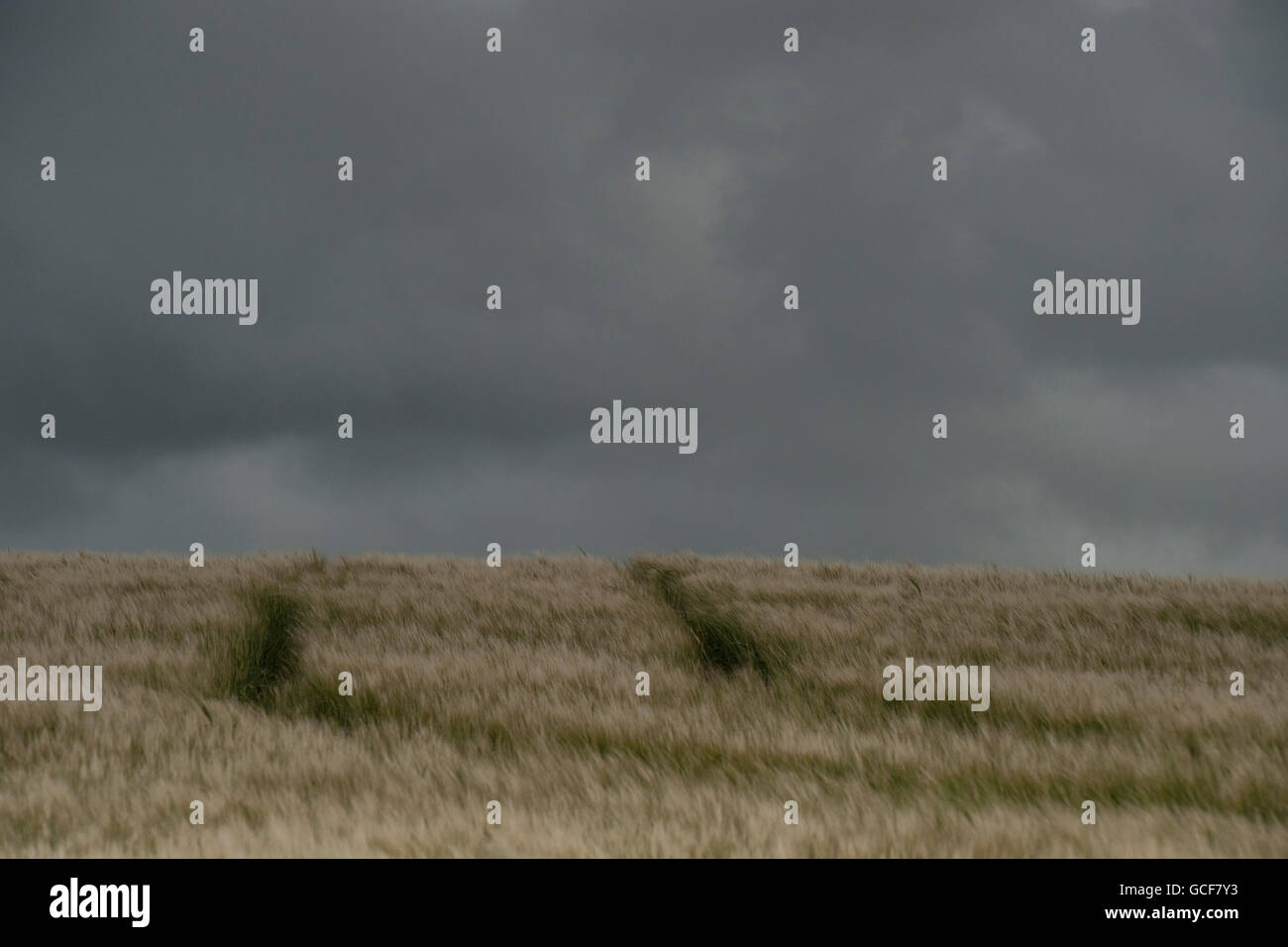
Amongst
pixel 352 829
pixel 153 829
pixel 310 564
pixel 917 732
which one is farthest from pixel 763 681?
pixel 310 564

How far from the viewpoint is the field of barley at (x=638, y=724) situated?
11.8ft

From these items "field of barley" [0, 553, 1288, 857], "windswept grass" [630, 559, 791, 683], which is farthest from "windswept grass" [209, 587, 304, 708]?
"windswept grass" [630, 559, 791, 683]

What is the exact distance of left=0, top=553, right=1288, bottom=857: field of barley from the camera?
141 inches

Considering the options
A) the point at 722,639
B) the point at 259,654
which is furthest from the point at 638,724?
the point at 259,654

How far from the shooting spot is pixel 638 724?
205 inches

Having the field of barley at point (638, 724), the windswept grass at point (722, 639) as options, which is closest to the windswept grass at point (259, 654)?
the field of barley at point (638, 724)

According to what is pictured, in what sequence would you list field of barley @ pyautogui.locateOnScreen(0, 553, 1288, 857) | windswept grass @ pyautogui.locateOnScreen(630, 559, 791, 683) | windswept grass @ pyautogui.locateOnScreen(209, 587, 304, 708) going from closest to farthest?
1. field of barley @ pyautogui.locateOnScreen(0, 553, 1288, 857)
2. windswept grass @ pyautogui.locateOnScreen(209, 587, 304, 708)
3. windswept grass @ pyautogui.locateOnScreen(630, 559, 791, 683)

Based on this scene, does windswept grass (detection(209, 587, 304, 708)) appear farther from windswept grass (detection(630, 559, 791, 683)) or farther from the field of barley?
windswept grass (detection(630, 559, 791, 683))

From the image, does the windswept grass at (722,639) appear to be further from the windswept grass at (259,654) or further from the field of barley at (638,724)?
the windswept grass at (259,654)

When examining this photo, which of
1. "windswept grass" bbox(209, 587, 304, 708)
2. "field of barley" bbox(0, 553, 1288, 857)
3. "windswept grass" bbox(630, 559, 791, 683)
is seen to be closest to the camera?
"field of barley" bbox(0, 553, 1288, 857)

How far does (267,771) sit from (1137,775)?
4.39 metres

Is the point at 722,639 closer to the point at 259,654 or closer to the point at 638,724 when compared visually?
the point at 638,724
